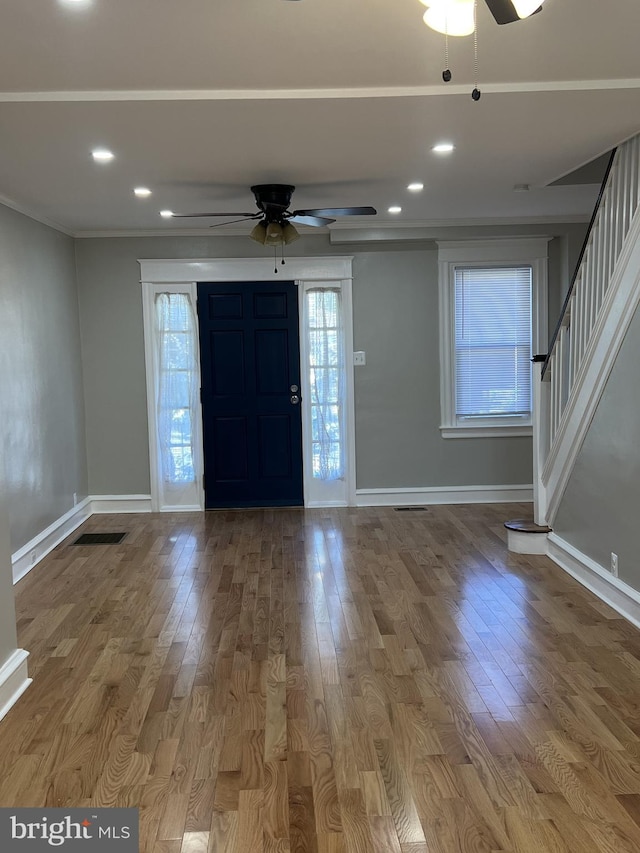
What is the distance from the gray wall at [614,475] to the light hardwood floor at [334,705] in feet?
1.13

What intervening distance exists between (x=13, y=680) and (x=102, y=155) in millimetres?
2735

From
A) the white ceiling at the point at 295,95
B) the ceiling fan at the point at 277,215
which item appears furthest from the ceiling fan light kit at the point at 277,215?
the white ceiling at the point at 295,95

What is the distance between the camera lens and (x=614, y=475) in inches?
164

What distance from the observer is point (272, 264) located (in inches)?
268

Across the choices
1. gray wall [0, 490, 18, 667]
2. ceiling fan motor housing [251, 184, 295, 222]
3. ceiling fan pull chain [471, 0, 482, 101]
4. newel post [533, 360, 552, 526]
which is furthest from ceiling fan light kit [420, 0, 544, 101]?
newel post [533, 360, 552, 526]

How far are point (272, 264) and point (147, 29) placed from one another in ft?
13.9

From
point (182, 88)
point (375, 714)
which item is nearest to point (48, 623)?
point (375, 714)

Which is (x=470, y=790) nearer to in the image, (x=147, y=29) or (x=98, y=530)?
(x=147, y=29)

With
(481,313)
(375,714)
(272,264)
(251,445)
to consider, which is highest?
(272,264)

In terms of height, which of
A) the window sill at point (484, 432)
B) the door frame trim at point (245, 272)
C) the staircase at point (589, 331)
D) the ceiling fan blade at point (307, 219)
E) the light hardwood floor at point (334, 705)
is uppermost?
the ceiling fan blade at point (307, 219)

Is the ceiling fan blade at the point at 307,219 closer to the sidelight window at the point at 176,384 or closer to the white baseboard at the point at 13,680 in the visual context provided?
the sidelight window at the point at 176,384

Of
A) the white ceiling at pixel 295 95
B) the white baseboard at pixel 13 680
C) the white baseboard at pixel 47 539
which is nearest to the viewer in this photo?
the white ceiling at pixel 295 95

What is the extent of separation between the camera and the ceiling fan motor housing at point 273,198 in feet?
16.1

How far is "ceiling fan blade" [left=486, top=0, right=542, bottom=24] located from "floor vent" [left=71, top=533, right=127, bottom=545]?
4.94 meters
